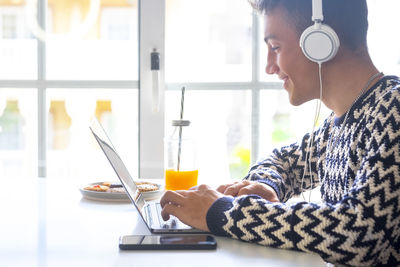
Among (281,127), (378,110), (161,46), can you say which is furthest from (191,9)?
(378,110)

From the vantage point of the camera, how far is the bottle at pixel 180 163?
4.53 ft

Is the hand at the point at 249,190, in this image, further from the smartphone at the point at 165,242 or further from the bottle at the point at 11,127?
the bottle at the point at 11,127

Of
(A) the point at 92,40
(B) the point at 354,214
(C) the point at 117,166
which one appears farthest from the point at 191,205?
(A) the point at 92,40

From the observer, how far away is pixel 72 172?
234 cm

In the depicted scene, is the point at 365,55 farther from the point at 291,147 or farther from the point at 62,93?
the point at 62,93

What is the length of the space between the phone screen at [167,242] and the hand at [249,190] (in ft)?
0.89

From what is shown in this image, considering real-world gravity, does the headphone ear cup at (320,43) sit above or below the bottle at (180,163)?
above

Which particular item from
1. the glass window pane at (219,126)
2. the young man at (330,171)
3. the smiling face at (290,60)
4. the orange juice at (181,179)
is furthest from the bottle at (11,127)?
the smiling face at (290,60)

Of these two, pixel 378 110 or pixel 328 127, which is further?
pixel 328 127

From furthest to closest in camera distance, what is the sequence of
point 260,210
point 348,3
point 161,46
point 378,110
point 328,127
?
point 161,46 < point 328,127 < point 348,3 < point 378,110 < point 260,210

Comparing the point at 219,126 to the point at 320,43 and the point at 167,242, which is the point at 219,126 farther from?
the point at 167,242

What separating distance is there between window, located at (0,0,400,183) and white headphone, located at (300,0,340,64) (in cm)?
108

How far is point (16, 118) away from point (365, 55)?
1.54m

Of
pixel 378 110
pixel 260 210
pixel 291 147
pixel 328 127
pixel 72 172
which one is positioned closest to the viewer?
pixel 260 210
